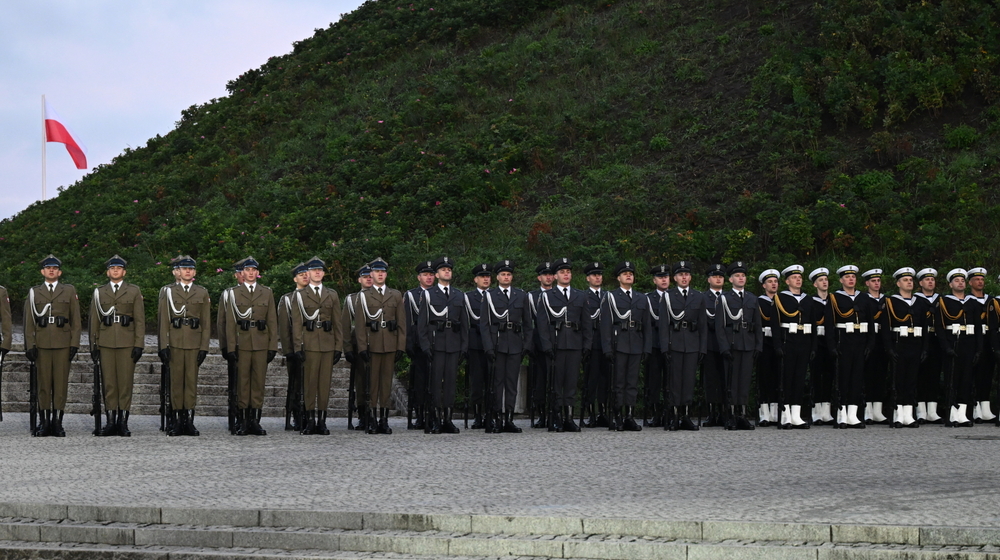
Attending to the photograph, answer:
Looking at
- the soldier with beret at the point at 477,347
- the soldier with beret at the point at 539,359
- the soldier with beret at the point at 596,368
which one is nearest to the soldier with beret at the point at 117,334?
the soldier with beret at the point at 477,347

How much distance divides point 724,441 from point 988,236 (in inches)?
386

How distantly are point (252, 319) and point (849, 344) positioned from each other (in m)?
7.12

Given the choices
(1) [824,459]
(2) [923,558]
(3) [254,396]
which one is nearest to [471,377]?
(3) [254,396]

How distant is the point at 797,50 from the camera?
86.0ft

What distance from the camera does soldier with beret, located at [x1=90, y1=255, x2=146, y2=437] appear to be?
1296 cm

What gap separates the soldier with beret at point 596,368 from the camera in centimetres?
1380

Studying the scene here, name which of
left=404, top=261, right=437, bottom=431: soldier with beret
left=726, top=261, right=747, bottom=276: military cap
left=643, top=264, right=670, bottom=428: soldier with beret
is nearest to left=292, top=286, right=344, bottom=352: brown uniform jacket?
left=404, top=261, right=437, bottom=431: soldier with beret

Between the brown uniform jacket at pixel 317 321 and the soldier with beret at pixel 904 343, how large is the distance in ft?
21.7

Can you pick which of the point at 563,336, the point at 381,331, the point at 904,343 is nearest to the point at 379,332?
the point at 381,331

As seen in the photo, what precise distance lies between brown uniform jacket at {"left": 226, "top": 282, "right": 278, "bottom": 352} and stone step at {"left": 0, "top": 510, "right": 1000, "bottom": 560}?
586cm

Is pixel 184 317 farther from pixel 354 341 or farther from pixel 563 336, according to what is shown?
pixel 563 336

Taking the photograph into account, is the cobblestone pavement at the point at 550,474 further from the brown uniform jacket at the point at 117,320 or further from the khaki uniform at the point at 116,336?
the brown uniform jacket at the point at 117,320

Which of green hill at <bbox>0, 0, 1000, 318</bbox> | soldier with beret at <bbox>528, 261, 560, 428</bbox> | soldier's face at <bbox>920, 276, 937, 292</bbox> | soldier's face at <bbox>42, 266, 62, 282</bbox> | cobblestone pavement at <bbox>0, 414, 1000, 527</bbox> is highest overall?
green hill at <bbox>0, 0, 1000, 318</bbox>

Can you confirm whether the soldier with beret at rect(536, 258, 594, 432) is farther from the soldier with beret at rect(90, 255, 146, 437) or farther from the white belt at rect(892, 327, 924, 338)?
the soldier with beret at rect(90, 255, 146, 437)
